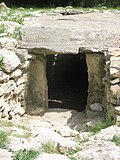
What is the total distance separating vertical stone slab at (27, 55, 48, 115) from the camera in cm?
1030

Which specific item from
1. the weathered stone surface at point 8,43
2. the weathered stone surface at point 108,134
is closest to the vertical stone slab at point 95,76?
the weathered stone surface at point 8,43

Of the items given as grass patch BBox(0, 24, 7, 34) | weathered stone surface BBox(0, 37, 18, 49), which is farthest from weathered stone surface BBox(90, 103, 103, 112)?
grass patch BBox(0, 24, 7, 34)

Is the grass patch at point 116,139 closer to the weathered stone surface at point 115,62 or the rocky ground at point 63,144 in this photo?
the rocky ground at point 63,144

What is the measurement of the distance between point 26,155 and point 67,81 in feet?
31.0

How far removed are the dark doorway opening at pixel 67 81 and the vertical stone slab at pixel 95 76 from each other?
1.41 meters

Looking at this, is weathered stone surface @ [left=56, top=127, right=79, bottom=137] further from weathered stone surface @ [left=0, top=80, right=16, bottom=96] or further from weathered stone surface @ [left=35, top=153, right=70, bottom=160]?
weathered stone surface @ [left=35, top=153, right=70, bottom=160]

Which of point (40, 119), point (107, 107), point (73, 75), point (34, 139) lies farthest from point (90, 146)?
point (73, 75)

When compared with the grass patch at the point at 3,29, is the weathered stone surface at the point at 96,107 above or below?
below

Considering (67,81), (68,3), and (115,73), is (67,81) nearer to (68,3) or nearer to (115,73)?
(68,3)

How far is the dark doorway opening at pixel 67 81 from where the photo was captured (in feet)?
39.9

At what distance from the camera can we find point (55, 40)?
1007 centimetres

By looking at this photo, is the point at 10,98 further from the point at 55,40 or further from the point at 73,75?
the point at 73,75

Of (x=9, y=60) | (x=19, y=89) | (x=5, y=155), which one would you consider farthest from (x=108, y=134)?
(x=19, y=89)

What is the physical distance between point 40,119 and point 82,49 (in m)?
1.95
